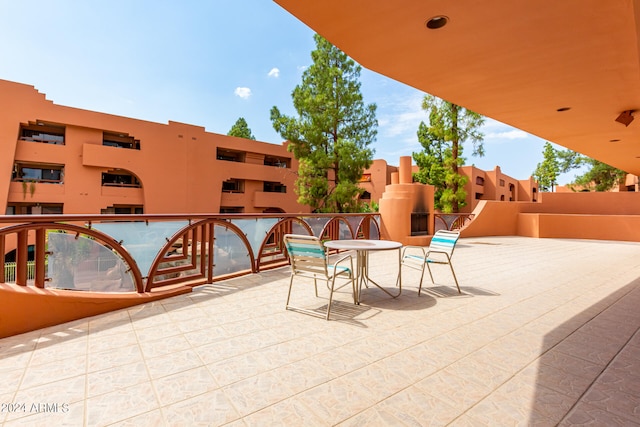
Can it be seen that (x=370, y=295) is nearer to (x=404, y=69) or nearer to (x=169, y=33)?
(x=404, y=69)

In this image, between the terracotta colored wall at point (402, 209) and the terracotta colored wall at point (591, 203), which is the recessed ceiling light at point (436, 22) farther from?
the terracotta colored wall at point (591, 203)

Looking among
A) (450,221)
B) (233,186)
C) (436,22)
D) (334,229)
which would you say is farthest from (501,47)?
(233,186)

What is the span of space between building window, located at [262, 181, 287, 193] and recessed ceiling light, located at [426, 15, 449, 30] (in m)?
22.2

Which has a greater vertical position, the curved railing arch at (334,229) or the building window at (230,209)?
the building window at (230,209)

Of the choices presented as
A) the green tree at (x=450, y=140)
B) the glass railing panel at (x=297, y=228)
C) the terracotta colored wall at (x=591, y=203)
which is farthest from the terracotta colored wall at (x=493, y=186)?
the glass railing panel at (x=297, y=228)

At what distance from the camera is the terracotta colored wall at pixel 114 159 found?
14328 millimetres

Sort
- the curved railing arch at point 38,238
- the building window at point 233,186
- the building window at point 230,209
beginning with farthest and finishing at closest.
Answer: the building window at point 233,186, the building window at point 230,209, the curved railing arch at point 38,238

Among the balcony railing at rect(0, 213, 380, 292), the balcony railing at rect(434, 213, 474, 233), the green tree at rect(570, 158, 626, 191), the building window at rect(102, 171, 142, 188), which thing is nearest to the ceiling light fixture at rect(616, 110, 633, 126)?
the balcony railing at rect(0, 213, 380, 292)

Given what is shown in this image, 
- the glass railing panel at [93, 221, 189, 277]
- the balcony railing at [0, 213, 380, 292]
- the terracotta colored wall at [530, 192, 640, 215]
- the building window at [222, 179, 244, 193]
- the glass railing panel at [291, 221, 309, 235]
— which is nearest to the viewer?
the balcony railing at [0, 213, 380, 292]

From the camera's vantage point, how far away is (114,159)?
16.6 meters

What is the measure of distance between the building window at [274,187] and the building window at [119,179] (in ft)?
29.4

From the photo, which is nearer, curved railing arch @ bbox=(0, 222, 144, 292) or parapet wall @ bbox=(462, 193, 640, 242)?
curved railing arch @ bbox=(0, 222, 144, 292)

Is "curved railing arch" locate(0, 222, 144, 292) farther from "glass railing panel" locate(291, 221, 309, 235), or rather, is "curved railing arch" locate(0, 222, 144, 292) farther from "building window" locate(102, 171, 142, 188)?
"building window" locate(102, 171, 142, 188)

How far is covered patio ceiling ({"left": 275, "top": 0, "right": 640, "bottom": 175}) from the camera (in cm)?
206
